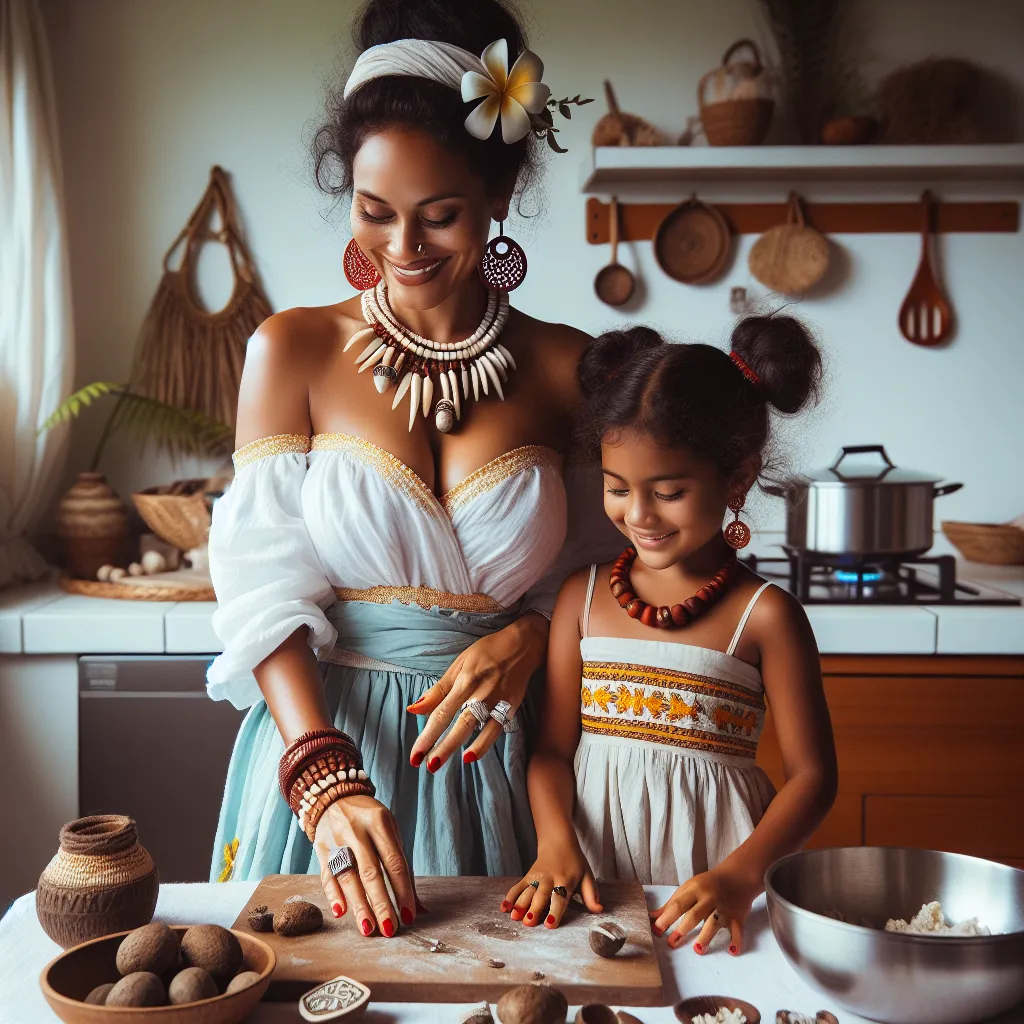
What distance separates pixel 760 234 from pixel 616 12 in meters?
0.70

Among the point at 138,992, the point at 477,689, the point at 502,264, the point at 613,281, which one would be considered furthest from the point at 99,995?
the point at 613,281

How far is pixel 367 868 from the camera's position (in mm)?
993

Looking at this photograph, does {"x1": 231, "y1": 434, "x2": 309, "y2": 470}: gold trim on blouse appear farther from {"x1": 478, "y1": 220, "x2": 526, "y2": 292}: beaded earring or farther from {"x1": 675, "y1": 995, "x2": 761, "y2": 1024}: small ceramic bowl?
{"x1": 675, "y1": 995, "x2": 761, "y2": 1024}: small ceramic bowl

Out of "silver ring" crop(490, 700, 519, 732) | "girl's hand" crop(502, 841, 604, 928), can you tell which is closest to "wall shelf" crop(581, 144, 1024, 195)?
"silver ring" crop(490, 700, 519, 732)

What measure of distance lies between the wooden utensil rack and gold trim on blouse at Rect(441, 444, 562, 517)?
1.97 m

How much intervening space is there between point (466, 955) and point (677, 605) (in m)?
0.45

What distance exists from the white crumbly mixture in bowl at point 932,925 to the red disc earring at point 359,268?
0.84m

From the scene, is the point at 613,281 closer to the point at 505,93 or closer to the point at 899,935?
the point at 505,93

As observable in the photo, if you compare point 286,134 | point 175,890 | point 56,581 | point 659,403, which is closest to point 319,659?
point 175,890

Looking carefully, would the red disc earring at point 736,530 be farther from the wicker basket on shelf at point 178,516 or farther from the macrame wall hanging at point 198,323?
the macrame wall hanging at point 198,323

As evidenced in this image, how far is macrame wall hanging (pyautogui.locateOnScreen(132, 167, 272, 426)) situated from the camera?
3.07 m

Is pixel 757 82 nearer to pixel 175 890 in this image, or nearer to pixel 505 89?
pixel 505 89

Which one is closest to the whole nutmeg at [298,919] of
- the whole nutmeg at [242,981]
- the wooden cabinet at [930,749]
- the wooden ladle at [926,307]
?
the whole nutmeg at [242,981]

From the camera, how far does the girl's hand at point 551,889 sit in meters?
0.99
